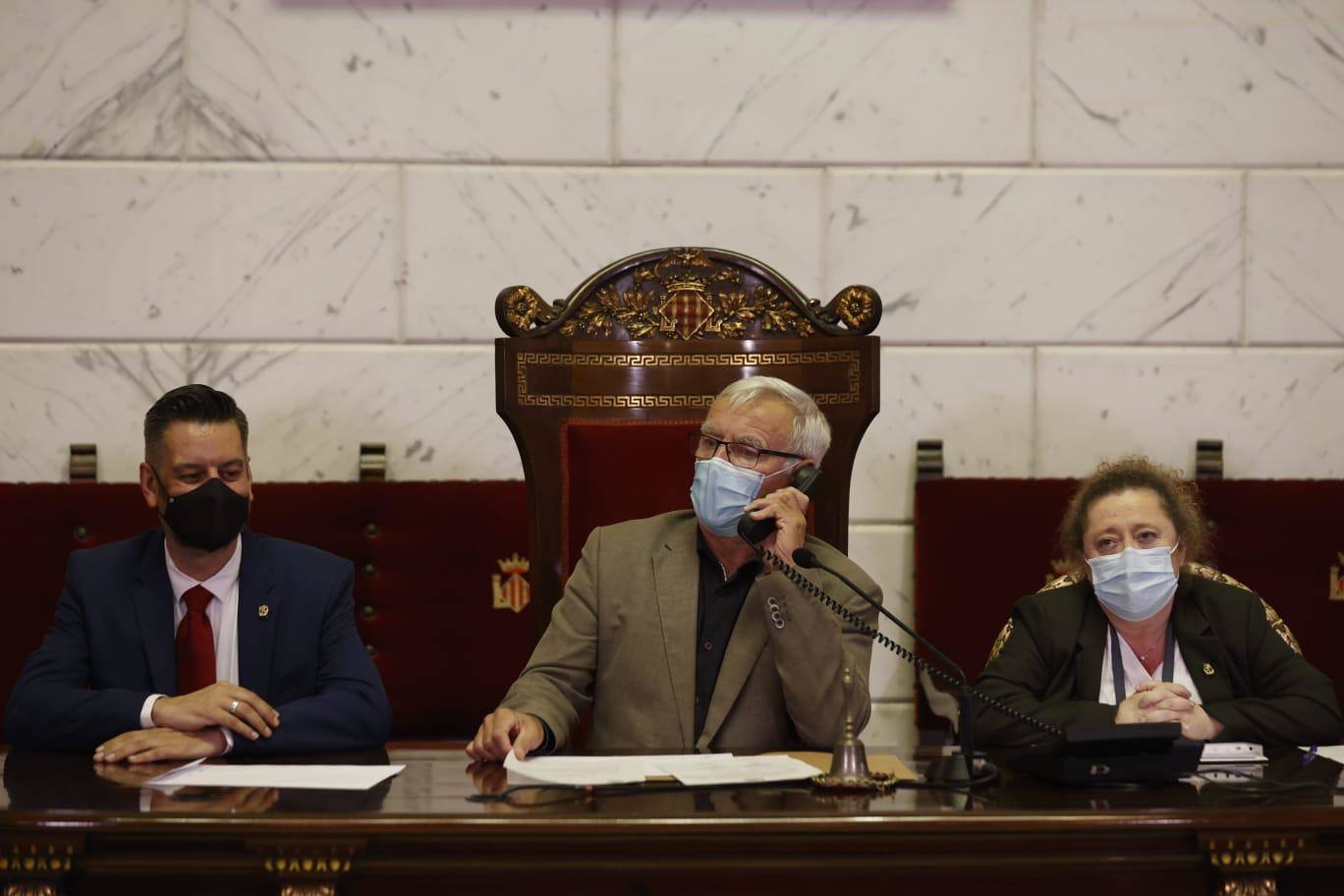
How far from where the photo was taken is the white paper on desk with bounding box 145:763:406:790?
2.07 m

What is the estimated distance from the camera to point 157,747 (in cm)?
230

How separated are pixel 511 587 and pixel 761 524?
1154mm

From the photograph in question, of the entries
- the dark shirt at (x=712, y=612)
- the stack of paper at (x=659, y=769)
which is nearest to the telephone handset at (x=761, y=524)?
the dark shirt at (x=712, y=612)

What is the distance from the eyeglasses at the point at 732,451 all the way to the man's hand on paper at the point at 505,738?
64 cm

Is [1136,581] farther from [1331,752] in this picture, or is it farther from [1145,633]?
[1331,752]

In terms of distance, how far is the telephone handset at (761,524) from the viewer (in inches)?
100

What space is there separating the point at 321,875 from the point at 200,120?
2.42 metres

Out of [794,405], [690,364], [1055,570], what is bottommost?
[1055,570]

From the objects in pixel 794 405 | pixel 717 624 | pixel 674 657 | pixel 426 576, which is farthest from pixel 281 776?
pixel 426 576

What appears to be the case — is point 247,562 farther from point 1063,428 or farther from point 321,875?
point 1063,428

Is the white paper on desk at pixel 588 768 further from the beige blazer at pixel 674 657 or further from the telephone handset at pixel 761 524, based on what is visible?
the telephone handset at pixel 761 524

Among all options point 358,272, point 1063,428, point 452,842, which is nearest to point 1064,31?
point 1063,428

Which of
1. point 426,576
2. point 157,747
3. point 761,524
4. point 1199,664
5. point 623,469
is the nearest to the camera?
point 157,747

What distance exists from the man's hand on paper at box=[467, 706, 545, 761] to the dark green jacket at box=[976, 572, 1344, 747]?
2.55 feet
